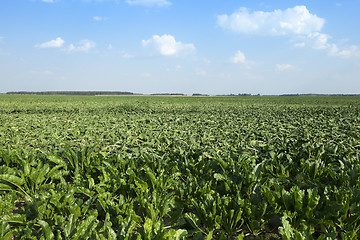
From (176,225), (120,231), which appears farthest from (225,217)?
(120,231)

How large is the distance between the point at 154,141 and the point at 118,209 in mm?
3703

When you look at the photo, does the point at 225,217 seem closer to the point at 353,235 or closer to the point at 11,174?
the point at 353,235

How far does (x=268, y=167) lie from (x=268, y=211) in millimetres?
1265

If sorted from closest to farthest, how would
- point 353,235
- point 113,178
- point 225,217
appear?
point 353,235, point 225,217, point 113,178

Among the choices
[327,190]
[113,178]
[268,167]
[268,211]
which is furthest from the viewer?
[268,167]

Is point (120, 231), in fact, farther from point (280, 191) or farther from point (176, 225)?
point (280, 191)

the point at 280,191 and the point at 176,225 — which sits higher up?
the point at 280,191

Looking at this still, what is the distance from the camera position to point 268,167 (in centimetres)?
465

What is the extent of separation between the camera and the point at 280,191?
143 inches

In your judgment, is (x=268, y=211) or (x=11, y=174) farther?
(x=11, y=174)

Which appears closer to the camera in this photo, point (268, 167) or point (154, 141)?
point (268, 167)

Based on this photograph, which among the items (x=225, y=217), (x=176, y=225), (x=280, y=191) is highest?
(x=280, y=191)

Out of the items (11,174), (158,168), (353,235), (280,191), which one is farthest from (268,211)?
(11,174)

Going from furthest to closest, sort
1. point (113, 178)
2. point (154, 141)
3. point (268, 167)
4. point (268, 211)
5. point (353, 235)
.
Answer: point (154, 141), point (268, 167), point (113, 178), point (268, 211), point (353, 235)
